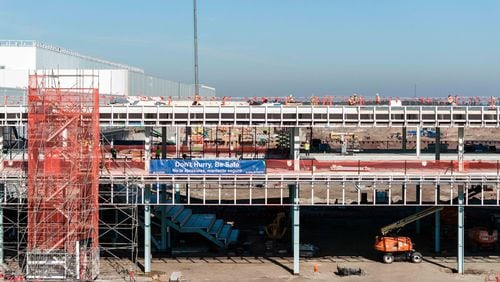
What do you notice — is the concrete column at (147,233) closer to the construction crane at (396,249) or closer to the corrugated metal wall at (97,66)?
the construction crane at (396,249)

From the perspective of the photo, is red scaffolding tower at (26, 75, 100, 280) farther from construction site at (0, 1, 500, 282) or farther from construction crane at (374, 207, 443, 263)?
construction crane at (374, 207, 443, 263)

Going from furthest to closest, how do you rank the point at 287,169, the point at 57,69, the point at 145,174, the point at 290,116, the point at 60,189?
1. the point at 57,69
2. the point at 290,116
3. the point at 287,169
4. the point at 145,174
5. the point at 60,189

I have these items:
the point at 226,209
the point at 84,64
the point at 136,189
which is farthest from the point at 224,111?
the point at 84,64

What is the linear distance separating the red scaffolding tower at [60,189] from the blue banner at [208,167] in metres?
3.64

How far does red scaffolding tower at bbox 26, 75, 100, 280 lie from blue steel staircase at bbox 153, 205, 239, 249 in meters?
7.60

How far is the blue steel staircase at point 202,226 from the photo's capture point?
143 ft

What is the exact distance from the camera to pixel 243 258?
4172 cm

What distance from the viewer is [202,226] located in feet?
145

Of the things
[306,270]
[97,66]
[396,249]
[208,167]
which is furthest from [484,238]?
[97,66]

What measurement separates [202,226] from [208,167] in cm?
686

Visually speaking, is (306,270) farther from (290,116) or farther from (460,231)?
(290,116)

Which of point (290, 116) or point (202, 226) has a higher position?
point (290, 116)

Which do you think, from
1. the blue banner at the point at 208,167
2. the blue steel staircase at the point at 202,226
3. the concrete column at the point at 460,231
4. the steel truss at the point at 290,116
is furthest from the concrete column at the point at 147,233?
the concrete column at the point at 460,231

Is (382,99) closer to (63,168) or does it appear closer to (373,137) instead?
(63,168)
